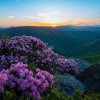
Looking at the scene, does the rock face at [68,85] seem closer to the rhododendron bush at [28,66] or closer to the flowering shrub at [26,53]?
the rhododendron bush at [28,66]

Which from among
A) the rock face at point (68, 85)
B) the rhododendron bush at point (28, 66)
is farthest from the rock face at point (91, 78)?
the rhododendron bush at point (28, 66)

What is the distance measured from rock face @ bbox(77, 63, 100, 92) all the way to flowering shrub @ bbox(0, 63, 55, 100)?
8.04m

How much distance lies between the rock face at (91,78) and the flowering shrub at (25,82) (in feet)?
26.4

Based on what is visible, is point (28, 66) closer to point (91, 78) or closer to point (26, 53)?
point (26, 53)

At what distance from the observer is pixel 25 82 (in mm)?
9133

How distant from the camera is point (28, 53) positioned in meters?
18.5

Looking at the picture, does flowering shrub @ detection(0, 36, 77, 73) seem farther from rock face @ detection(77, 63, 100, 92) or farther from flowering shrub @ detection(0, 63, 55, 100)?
flowering shrub @ detection(0, 63, 55, 100)

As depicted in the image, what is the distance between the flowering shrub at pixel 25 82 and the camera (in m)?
8.99

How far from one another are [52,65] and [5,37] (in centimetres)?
368

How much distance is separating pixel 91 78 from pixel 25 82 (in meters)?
10.3

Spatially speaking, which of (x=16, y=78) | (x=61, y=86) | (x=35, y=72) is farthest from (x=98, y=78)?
(x=16, y=78)

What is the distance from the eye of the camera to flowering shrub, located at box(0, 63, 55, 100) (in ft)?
29.5

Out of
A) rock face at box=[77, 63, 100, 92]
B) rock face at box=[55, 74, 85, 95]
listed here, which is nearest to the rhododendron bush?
rock face at box=[55, 74, 85, 95]

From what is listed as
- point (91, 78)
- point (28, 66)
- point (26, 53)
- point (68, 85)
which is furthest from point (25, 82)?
point (91, 78)
